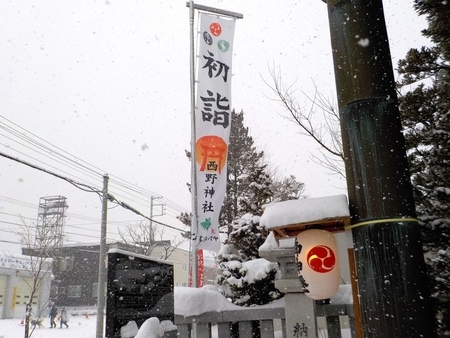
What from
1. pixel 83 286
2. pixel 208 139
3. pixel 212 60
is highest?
pixel 212 60

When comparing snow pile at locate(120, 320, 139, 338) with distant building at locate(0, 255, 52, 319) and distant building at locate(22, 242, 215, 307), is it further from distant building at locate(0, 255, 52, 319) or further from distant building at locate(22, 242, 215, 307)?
distant building at locate(22, 242, 215, 307)

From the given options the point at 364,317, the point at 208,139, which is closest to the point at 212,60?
the point at 208,139

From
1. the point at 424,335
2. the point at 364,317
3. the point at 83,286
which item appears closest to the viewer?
the point at 424,335

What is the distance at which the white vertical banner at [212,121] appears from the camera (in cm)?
790

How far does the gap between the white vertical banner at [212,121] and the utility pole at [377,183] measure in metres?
5.56

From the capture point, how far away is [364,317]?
231cm

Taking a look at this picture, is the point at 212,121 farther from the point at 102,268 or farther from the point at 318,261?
the point at 102,268

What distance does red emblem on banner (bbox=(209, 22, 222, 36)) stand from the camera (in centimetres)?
909

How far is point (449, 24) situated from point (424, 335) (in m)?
3.34

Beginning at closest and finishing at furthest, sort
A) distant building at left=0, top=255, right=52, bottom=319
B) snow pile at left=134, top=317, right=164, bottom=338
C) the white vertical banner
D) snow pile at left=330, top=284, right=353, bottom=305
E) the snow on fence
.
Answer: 1. snow pile at left=134, top=317, right=164, bottom=338
2. snow pile at left=330, top=284, right=353, bottom=305
3. the snow on fence
4. the white vertical banner
5. distant building at left=0, top=255, right=52, bottom=319

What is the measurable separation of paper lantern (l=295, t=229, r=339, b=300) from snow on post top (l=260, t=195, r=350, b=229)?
0.48 m

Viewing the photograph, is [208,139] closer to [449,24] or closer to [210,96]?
[210,96]

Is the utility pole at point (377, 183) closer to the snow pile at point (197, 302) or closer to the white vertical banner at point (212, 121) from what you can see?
the snow pile at point (197, 302)

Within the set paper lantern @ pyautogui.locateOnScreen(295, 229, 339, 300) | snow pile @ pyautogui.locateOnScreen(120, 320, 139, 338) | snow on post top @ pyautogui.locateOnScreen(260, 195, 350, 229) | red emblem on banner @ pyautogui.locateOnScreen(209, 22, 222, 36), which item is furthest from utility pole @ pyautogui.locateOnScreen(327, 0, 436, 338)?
red emblem on banner @ pyautogui.locateOnScreen(209, 22, 222, 36)
